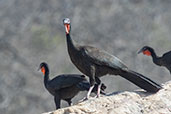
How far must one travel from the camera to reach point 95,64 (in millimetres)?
8906

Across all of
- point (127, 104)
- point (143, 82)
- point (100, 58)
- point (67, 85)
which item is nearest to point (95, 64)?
point (100, 58)

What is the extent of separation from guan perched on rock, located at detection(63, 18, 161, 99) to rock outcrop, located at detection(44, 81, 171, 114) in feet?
0.97

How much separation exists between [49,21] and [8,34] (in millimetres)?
1847

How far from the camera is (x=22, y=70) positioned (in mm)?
22078

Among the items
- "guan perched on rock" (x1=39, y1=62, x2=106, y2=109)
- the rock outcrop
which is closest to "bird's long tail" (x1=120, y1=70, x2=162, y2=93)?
the rock outcrop

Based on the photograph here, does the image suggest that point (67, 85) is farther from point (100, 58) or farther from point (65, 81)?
point (100, 58)

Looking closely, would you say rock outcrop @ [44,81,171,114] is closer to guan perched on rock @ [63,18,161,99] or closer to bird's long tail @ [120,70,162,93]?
bird's long tail @ [120,70,162,93]

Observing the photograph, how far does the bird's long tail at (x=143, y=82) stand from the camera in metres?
8.78

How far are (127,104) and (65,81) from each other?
2.75 m

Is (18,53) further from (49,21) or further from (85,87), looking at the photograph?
(85,87)

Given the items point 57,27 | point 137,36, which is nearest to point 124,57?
point 137,36

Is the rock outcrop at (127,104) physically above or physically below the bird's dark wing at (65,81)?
below

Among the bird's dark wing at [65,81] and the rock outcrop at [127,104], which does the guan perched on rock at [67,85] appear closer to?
the bird's dark wing at [65,81]

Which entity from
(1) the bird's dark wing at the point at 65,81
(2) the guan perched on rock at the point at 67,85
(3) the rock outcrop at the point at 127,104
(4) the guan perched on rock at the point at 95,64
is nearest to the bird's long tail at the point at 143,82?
(4) the guan perched on rock at the point at 95,64
